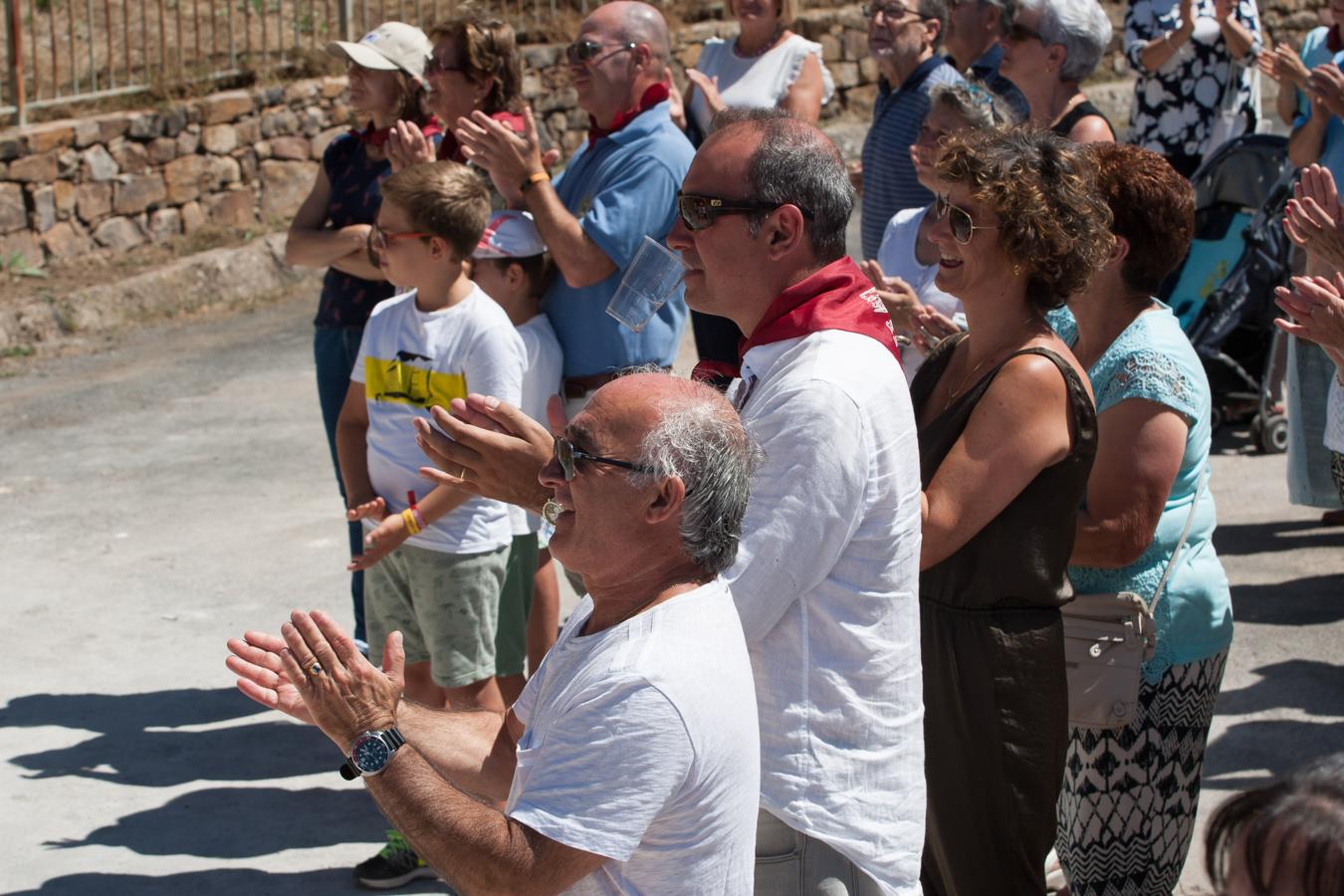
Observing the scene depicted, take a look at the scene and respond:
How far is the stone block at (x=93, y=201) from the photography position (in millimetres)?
11008

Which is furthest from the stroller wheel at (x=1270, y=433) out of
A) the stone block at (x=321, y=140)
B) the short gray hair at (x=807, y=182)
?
the stone block at (x=321, y=140)

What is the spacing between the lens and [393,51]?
5.38 m

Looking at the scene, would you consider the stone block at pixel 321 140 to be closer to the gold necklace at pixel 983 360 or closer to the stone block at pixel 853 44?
the stone block at pixel 853 44

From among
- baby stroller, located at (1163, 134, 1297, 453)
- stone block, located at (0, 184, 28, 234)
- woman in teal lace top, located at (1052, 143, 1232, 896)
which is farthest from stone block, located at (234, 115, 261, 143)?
woman in teal lace top, located at (1052, 143, 1232, 896)

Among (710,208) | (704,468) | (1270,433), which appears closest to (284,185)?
(1270,433)

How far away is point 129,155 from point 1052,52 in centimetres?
778

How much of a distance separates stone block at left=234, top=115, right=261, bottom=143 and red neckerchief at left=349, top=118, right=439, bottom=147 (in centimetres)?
686

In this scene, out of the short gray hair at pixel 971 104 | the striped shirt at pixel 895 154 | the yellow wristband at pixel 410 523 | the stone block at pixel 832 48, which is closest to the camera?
the yellow wristband at pixel 410 523

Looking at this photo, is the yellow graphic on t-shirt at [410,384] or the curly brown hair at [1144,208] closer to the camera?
the curly brown hair at [1144,208]

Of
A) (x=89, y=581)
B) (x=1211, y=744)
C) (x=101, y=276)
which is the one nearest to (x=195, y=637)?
(x=89, y=581)

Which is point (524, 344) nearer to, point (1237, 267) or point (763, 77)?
point (763, 77)

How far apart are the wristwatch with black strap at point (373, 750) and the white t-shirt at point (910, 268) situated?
267cm

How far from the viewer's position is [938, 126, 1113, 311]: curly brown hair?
305 centimetres

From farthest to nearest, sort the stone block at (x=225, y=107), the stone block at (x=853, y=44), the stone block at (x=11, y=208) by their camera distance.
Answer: the stone block at (x=853, y=44) → the stone block at (x=225, y=107) → the stone block at (x=11, y=208)
